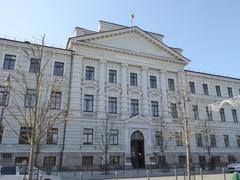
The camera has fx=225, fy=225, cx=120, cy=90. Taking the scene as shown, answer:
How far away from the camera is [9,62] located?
25703mm

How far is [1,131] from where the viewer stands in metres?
23.1

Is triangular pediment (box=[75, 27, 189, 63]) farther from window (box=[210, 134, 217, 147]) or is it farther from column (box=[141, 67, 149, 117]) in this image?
window (box=[210, 134, 217, 147])

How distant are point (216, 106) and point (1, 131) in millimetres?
30349

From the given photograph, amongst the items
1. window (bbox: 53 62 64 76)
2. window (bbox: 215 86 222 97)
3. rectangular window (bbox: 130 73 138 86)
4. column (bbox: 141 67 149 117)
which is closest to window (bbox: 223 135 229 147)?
window (bbox: 215 86 222 97)

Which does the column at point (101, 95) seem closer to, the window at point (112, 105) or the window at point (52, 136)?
the window at point (112, 105)

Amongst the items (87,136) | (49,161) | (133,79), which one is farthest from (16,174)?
(133,79)

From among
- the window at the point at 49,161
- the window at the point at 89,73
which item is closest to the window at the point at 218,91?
the window at the point at 89,73

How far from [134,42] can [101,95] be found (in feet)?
32.7

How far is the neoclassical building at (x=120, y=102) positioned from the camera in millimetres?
25188

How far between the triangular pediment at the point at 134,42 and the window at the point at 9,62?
9198mm

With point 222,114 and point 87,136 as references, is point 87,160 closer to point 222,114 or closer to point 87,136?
point 87,136

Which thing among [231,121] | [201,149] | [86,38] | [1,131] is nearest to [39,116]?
[1,131]

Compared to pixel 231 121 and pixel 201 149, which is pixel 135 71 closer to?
pixel 201 149

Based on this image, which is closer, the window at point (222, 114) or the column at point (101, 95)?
the column at point (101, 95)
